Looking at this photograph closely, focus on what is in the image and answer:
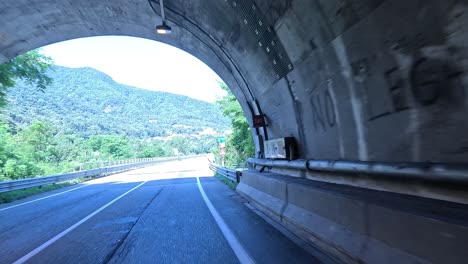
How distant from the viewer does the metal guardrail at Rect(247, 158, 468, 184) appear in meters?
3.78

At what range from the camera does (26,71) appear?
58.5 ft

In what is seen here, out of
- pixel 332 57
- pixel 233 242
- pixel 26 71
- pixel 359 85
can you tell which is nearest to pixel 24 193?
pixel 26 71

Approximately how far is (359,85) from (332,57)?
0.83m

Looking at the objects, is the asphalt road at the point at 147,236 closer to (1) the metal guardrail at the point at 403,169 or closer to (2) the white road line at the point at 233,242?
(2) the white road line at the point at 233,242

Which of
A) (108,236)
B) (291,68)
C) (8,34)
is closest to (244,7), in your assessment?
(291,68)

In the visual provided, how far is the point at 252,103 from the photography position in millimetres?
12641

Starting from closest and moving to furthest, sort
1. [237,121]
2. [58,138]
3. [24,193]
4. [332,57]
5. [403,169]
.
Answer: [403,169], [332,57], [24,193], [237,121], [58,138]

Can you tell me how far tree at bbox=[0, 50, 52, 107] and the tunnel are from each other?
19.2ft

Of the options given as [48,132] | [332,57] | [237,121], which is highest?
[48,132]

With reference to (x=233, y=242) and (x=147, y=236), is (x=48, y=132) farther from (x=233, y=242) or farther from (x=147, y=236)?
(x=233, y=242)

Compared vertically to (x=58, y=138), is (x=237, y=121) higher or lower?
lower

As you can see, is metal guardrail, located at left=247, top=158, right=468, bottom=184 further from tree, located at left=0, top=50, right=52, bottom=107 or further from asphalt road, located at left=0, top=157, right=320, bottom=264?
tree, located at left=0, top=50, right=52, bottom=107

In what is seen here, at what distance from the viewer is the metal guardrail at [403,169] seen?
378 centimetres

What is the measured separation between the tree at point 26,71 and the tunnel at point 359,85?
5.85m
